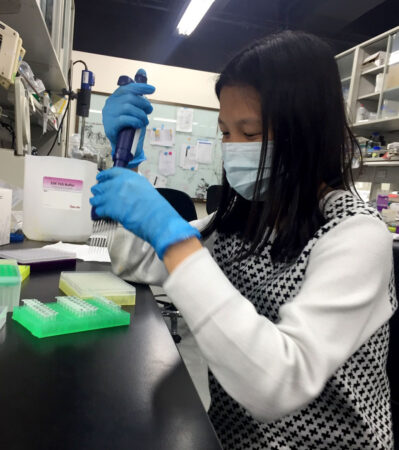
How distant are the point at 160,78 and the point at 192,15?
0.79 m

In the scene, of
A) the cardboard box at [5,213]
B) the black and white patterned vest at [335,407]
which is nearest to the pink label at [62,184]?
the cardboard box at [5,213]

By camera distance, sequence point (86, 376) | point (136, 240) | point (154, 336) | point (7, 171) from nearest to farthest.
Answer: point (86, 376), point (154, 336), point (136, 240), point (7, 171)

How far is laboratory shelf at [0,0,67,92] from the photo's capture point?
1.24 meters

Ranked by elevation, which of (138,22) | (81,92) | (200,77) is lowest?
(81,92)

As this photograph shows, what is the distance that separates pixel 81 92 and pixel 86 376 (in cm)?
171

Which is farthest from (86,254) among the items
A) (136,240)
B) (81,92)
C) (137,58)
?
(137,58)

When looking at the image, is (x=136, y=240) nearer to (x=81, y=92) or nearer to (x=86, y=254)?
(x=86, y=254)

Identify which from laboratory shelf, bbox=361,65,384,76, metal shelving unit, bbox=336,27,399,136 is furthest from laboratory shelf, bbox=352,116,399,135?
laboratory shelf, bbox=361,65,384,76

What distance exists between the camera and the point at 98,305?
0.55 m

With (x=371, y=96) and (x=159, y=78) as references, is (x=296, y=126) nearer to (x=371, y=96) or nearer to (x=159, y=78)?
(x=371, y=96)

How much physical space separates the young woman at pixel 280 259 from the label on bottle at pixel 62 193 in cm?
35

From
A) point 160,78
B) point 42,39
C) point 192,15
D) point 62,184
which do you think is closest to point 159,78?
point 160,78

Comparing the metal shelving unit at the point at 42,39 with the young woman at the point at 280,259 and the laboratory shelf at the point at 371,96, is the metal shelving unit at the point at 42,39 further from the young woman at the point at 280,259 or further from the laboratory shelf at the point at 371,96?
the laboratory shelf at the point at 371,96

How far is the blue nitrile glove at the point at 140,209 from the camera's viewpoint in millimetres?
485
